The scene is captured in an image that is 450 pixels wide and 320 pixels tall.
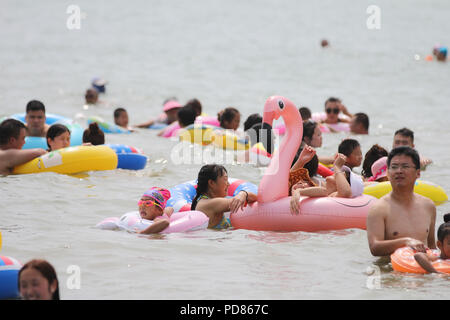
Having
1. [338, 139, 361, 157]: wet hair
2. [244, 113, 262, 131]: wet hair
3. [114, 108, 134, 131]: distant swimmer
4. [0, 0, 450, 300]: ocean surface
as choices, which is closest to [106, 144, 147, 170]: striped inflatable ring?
[0, 0, 450, 300]: ocean surface

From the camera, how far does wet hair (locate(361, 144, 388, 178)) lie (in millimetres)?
7668

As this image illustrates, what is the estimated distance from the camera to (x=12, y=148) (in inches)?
332

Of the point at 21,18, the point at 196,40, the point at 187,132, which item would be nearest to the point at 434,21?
the point at 196,40

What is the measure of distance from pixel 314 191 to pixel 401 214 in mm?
1201

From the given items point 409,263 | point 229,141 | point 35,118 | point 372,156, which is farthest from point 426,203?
point 35,118

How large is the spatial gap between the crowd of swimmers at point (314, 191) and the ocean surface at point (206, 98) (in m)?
0.26

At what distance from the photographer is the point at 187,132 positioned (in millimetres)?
11109

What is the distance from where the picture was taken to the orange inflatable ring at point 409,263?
15.9 feet

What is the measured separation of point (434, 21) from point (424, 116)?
616 inches

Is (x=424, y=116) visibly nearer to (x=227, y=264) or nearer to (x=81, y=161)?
(x=81, y=161)

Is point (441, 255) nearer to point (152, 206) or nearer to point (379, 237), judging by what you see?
point (379, 237)

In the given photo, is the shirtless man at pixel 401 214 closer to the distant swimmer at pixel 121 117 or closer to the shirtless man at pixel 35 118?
the shirtless man at pixel 35 118
